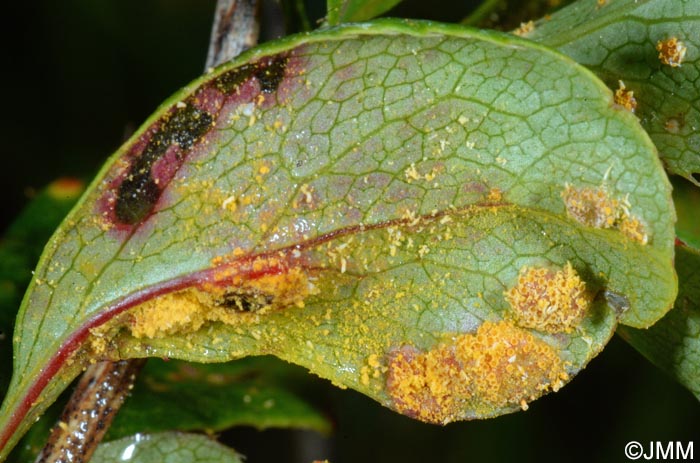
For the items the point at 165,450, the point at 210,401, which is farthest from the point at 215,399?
the point at 165,450

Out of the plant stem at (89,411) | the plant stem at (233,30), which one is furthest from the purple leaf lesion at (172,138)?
the plant stem at (233,30)

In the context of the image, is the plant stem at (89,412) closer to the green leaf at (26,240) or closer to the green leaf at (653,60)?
the green leaf at (26,240)

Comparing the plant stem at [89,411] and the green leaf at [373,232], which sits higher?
the green leaf at [373,232]

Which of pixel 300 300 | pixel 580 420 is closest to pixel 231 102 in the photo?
pixel 300 300

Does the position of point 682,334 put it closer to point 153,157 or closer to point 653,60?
point 653,60

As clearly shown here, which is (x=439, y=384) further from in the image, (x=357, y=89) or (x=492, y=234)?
(x=357, y=89)
